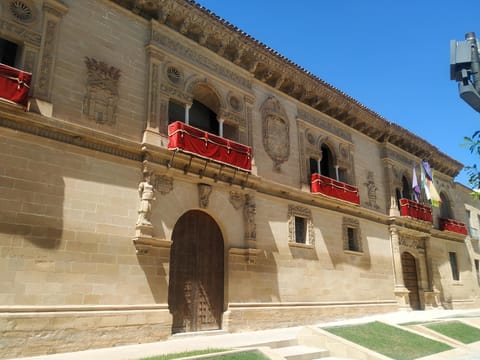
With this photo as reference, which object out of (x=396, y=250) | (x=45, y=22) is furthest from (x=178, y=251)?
(x=396, y=250)

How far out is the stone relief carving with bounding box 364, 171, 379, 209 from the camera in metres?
18.2

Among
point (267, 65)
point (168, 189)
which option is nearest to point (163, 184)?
point (168, 189)

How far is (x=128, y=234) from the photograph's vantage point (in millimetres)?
9594

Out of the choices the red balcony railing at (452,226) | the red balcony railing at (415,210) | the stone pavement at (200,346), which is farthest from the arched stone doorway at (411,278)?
the stone pavement at (200,346)

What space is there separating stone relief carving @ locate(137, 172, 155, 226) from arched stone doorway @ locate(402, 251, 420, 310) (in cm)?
1409

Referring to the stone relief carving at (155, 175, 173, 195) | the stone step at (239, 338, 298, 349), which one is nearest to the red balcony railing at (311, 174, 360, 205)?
the stone relief carving at (155, 175, 173, 195)

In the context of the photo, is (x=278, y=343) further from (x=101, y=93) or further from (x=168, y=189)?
(x=101, y=93)

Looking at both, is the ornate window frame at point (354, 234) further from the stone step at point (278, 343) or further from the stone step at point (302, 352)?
the stone step at point (302, 352)

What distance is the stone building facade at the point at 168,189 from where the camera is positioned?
8.30 meters

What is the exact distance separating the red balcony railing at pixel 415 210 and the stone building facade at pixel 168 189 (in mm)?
1976

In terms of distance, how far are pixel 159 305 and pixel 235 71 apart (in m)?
8.02

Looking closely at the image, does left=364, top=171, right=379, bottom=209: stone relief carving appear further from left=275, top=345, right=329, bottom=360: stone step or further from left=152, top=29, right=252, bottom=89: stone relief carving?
left=275, top=345, right=329, bottom=360: stone step

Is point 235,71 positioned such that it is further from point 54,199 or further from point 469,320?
point 469,320

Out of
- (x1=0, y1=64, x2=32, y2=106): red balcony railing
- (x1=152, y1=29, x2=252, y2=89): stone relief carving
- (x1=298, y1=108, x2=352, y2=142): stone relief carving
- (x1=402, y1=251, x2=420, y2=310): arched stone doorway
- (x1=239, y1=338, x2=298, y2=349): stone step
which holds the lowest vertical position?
(x1=239, y1=338, x2=298, y2=349): stone step
